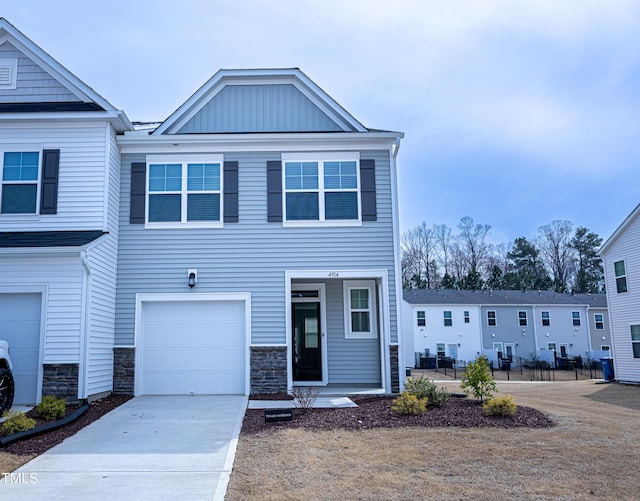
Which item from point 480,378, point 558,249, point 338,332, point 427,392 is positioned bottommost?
point 427,392

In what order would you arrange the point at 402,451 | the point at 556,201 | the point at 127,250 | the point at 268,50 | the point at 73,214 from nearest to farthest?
1. the point at 402,451
2. the point at 73,214
3. the point at 127,250
4. the point at 268,50
5. the point at 556,201

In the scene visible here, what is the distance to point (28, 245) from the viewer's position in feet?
33.3

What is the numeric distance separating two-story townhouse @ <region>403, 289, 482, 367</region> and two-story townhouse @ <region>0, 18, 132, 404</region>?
89.6 ft

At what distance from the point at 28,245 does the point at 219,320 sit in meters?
3.99

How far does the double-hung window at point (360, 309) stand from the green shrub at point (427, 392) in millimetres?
3010

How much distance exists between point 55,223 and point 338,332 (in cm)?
661

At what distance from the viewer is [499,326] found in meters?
37.1

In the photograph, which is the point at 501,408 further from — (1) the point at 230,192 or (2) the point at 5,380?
(2) the point at 5,380

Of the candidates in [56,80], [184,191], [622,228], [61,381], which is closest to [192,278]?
[184,191]

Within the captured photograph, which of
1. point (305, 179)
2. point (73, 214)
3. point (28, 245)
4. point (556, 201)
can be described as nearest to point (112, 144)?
point (73, 214)

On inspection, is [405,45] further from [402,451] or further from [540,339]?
[540,339]

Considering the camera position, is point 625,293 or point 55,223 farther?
point 625,293

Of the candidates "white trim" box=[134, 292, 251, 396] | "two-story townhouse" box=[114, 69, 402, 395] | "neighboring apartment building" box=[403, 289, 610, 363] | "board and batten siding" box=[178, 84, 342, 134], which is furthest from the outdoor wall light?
"neighboring apartment building" box=[403, 289, 610, 363]

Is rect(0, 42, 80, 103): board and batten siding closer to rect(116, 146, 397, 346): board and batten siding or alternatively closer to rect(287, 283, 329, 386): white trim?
rect(116, 146, 397, 346): board and batten siding
